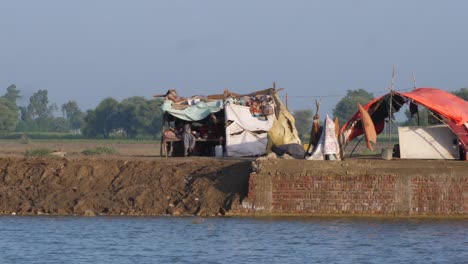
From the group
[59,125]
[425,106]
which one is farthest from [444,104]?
[59,125]

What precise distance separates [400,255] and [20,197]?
9689mm

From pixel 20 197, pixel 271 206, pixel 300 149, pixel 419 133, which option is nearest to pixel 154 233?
pixel 271 206

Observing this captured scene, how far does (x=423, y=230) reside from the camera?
69.4 feet

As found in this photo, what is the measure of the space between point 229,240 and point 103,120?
6591cm

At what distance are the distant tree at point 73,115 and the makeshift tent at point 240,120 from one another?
9297 centimetres

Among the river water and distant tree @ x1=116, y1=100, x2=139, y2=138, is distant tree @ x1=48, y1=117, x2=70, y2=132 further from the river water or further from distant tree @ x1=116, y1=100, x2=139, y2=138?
the river water

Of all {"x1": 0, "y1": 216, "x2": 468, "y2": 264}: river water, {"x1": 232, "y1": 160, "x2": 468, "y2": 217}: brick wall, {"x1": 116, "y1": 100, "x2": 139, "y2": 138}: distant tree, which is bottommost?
{"x1": 0, "y1": 216, "x2": 468, "y2": 264}: river water

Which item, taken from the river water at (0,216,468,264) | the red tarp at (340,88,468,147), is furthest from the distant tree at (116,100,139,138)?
the river water at (0,216,468,264)

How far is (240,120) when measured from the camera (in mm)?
27688

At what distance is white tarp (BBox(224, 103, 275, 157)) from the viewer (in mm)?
27453

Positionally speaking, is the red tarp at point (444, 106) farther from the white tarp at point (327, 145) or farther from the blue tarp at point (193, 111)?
the blue tarp at point (193, 111)

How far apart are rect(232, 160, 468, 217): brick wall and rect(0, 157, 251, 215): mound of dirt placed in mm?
715

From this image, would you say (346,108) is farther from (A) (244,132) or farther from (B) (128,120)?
(A) (244,132)

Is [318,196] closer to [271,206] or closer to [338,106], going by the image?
[271,206]
